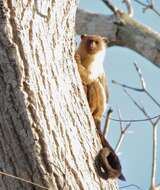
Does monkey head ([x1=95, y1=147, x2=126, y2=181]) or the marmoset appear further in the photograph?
the marmoset

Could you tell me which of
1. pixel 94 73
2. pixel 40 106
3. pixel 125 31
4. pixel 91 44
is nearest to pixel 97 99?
pixel 94 73

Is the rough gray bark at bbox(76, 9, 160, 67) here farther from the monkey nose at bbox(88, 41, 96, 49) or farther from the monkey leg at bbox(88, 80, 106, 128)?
the monkey nose at bbox(88, 41, 96, 49)

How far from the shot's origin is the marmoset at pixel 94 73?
3.54 meters

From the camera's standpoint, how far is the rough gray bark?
138 inches

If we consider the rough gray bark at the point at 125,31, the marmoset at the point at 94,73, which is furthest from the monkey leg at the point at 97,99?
the rough gray bark at the point at 125,31

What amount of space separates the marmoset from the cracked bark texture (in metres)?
0.79

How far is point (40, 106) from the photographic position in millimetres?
2246

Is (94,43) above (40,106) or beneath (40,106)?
beneath

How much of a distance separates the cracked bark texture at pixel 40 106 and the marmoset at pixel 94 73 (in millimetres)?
789

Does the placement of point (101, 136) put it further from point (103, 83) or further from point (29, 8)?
point (103, 83)

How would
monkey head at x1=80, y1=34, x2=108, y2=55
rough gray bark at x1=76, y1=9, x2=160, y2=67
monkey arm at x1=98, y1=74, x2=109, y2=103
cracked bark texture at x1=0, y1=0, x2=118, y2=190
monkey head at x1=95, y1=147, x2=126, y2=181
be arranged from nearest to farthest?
1. cracked bark texture at x1=0, y1=0, x2=118, y2=190
2. monkey head at x1=95, y1=147, x2=126, y2=181
3. rough gray bark at x1=76, y1=9, x2=160, y2=67
4. monkey arm at x1=98, y1=74, x2=109, y2=103
5. monkey head at x1=80, y1=34, x2=108, y2=55

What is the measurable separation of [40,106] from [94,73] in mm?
1637

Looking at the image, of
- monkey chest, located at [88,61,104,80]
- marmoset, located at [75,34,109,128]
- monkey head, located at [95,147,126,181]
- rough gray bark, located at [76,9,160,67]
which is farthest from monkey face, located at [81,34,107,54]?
monkey head, located at [95,147,126,181]

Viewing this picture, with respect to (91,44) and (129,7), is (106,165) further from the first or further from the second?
(91,44)
